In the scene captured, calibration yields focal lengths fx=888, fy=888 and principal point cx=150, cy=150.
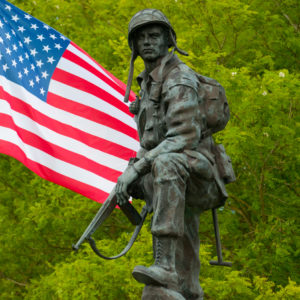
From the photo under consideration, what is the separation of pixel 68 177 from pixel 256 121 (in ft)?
11.0

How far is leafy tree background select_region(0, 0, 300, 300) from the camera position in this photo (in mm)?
11922

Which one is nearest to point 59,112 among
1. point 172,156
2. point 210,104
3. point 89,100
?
point 89,100

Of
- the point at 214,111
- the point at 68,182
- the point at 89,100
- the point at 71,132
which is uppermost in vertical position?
the point at 89,100

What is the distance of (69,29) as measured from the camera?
53.3 ft

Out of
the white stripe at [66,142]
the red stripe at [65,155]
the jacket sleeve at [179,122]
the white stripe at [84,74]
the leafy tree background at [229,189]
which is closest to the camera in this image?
the jacket sleeve at [179,122]

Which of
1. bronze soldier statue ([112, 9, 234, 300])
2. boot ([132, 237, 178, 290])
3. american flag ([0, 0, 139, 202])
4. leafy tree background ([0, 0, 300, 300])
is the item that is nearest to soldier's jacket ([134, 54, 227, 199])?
bronze soldier statue ([112, 9, 234, 300])

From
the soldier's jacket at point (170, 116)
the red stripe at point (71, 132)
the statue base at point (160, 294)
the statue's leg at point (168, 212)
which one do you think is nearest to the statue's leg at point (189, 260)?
the soldier's jacket at point (170, 116)

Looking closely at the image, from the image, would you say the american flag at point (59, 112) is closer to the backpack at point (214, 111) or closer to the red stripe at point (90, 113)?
the red stripe at point (90, 113)

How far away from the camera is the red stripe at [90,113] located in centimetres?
1062

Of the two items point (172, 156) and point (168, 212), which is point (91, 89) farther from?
point (168, 212)

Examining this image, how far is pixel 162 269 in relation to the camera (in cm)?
628

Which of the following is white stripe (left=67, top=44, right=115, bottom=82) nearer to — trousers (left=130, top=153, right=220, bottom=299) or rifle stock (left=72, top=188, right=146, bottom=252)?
trousers (left=130, top=153, right=220, bottom=299)

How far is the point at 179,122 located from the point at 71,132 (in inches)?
163

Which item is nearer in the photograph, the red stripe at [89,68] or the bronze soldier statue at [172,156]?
the bronze soldier statue at [172,156]
